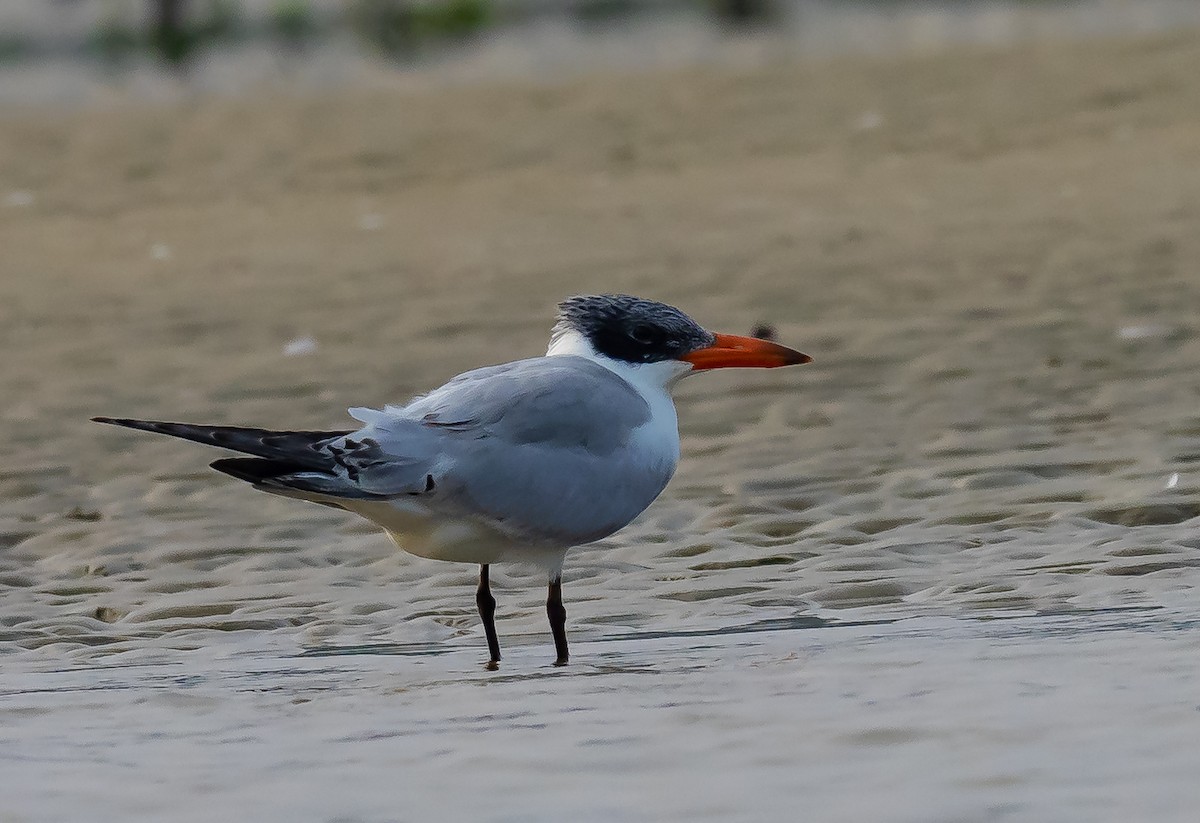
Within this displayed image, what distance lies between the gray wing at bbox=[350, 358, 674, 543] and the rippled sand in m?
0.35

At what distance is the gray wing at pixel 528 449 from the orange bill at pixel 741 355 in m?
0.30

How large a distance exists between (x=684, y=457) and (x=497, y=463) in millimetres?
2310

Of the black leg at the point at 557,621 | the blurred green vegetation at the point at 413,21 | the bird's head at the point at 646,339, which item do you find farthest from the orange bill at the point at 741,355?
the blurred green vegetation at the point at 413,21

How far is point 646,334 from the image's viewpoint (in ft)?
18.6

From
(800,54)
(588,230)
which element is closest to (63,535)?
(588,230)

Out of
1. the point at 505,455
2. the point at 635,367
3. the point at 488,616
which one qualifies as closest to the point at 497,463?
the point at 505,455

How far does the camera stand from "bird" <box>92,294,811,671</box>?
5.11 metres

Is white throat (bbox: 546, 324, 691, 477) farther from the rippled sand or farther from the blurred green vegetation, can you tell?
the blurred green vegetation

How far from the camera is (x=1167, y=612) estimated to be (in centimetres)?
513

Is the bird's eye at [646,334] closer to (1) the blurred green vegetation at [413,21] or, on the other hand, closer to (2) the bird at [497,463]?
(2) the bird at [497,463]

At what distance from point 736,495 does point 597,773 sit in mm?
3149

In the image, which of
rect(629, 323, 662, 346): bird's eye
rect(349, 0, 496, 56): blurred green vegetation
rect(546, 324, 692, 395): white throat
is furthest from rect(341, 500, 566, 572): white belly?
rect(349, 0, 496, 56): blurred green vegetation

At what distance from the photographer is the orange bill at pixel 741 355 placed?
5715mm

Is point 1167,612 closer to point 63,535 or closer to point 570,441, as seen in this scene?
point 570,441
